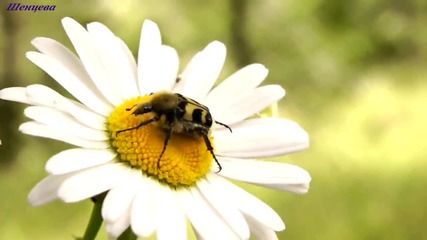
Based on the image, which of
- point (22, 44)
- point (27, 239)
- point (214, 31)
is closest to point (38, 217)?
point (27, 239)

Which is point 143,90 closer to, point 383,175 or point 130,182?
point 130,182

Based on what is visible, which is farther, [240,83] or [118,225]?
[240,83]

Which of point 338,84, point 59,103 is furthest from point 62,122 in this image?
point 338,84

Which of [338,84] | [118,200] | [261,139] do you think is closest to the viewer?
[118,200]

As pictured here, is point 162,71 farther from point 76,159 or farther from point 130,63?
point 76,159

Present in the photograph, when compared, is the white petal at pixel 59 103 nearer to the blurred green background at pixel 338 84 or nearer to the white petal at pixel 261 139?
the white petal at pixel 261 139

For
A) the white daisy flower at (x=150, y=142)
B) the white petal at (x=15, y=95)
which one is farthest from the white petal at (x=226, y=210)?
the white petal at (x=15, y=95)

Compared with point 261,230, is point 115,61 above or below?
above

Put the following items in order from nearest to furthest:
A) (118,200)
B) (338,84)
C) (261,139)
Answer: (118,200)
(261,139)
(338,84)
